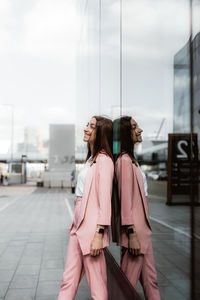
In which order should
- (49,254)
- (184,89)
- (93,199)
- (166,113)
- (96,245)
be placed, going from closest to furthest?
(184,89)
(166,113)
(96,245)
(93,199)
(49,254)

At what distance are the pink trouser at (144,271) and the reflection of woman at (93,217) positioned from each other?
0.75ft

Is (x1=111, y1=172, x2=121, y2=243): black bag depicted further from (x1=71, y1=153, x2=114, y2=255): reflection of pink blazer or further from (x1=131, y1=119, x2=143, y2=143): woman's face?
(x1=131, y1=119, x2=143, y2=143): woman's face

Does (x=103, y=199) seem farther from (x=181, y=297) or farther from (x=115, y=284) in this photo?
(x=115, y=284)

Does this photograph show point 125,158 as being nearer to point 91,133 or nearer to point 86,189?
point 91,133

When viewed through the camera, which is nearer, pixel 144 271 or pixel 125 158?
pixel 144 271

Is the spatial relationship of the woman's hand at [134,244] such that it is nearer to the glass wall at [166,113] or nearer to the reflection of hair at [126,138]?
the glass wall at [166,113]

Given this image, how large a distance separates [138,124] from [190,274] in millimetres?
1333

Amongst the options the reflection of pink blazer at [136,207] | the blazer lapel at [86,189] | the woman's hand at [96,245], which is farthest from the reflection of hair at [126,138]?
the woman's hand at [96,245]

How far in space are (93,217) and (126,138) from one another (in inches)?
27.3

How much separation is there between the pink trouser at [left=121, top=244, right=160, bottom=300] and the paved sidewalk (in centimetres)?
9

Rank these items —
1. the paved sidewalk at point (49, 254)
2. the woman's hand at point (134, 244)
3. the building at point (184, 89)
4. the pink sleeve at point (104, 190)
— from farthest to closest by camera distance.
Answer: the woman's hand at point (134, 244) → the pink sleeve at point (104, 190) → the paved sidewalk at point (49, 254) → the building at point (184, 89)

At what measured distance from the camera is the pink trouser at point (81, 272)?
2.71 metres

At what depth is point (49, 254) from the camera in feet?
18.8

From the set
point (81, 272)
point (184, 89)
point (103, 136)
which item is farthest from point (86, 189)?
point (184, 89)
